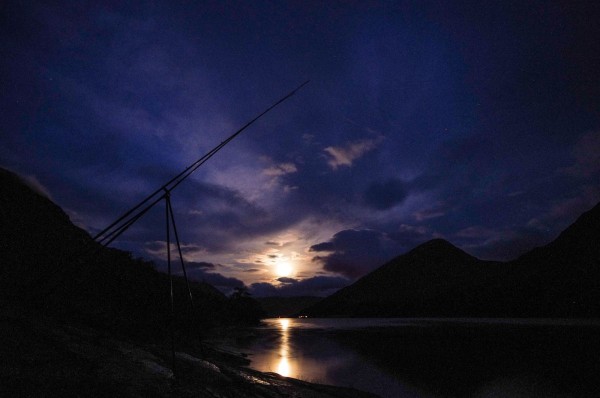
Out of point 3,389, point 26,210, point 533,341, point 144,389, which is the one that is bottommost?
point 533,341

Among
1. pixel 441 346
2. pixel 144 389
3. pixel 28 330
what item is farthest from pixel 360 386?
pixel 441 346

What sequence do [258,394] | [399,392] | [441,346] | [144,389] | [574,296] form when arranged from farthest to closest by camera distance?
1. [574,296]
2. [441,346]
3. [399,392]
4. [258,394]
5. [144,389]

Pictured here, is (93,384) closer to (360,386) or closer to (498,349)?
(360,386)

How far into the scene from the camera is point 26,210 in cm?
2055

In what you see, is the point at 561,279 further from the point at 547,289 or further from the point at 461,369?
the point at 461,369

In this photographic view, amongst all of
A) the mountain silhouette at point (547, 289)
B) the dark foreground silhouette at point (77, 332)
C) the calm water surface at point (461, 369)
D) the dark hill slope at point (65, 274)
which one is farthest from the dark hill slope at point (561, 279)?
the dark foreground silhouette at point (77, 332)

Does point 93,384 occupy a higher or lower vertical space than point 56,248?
lower

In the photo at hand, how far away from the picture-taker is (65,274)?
29.9ft

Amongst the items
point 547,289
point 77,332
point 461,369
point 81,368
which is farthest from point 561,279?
point 81,368

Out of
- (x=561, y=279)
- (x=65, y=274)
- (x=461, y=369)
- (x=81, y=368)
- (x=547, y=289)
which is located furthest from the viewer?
(x=561, y=279)

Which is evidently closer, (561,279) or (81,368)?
(81,368)

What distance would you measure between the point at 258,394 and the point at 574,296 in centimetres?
15572

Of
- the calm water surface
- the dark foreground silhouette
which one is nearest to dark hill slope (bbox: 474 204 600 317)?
the calm water surface

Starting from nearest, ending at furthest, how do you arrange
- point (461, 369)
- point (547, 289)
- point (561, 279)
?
1. point (461, 369)
2. point (547, 289)
3. point (561, 279)
